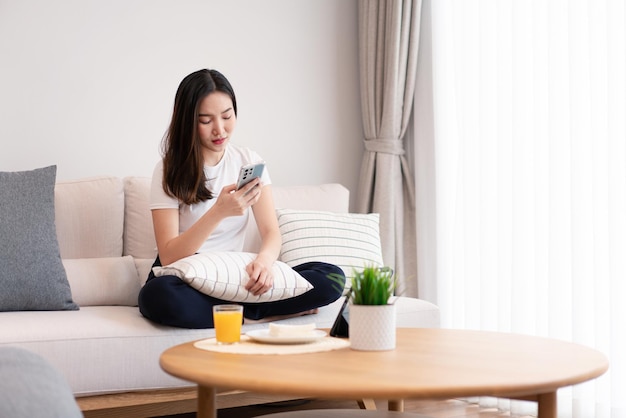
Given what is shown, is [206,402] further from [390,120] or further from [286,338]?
[390,120]

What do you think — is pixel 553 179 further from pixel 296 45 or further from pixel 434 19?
pixel 296 45

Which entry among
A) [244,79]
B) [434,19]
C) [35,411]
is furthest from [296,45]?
[35,411]

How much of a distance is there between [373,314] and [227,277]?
2.46ft

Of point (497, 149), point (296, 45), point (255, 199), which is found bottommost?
point (255, 199)

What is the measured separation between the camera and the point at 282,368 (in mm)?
1436

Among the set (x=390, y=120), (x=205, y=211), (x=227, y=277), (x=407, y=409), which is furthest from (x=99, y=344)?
(x=390, y=120)

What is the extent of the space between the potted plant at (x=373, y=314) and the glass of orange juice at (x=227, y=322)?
261 mm

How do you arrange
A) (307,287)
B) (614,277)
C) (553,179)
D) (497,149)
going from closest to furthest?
(307,287) → (614,277) → (553,179) → (497,149)

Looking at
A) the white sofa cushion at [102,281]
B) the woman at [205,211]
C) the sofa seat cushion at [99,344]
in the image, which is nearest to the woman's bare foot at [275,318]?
the woman at [205,211]

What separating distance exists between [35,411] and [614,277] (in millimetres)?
2030

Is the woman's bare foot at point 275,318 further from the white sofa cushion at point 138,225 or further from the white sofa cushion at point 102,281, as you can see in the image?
the white sofa cushion at point 138,225

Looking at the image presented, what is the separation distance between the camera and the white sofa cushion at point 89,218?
109 inches

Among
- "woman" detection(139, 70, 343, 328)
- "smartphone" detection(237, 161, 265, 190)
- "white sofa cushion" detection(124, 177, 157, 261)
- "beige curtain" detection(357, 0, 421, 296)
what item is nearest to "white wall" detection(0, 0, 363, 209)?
"beige curtain" detection(357, 0, 421, 296)

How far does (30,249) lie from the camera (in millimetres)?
2426
